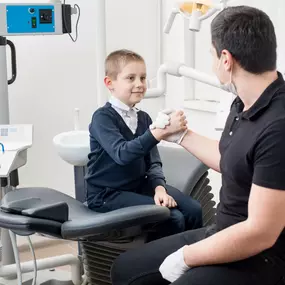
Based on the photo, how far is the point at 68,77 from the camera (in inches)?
126

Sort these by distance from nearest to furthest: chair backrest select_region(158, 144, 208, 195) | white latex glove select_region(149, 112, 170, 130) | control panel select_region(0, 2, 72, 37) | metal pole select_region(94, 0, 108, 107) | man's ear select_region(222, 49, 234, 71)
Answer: man's ear select_region(222, 49, 234, 71)
white latex glove select_region(149, 112, 170, 130)
chair backrest select_region(158, 144, 208, 195)
control panel select_region(0, 2, 72, 37)
metal pole select_region(94, 0, 108, 107)

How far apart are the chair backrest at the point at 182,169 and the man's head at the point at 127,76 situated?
374 millimetres

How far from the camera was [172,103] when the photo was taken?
3453mm

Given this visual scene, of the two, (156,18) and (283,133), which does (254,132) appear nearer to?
(283,133)

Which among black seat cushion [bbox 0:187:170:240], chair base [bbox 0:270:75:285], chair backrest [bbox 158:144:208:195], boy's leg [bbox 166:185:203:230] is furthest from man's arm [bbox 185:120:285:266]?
chair base [bbox 0:270:75:285]

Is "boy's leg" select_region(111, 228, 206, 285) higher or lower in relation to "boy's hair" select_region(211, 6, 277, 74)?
lower

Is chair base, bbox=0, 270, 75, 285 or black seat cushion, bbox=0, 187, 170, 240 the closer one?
black seat cushion, bbox=0, 187, 170, 240

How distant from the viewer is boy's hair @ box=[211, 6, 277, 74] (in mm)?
1305

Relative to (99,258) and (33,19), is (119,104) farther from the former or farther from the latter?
(33,19)

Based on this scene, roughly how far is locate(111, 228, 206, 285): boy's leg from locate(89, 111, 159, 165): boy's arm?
0.31 m

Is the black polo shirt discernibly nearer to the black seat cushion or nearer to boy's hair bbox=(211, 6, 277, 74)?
boy's hair bbox=(211, 6, 277, 74)

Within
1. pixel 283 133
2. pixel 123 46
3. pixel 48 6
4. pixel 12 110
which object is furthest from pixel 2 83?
pixel 283 133

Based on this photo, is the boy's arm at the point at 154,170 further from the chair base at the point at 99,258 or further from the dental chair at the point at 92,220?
the chair base at the point at 99,258

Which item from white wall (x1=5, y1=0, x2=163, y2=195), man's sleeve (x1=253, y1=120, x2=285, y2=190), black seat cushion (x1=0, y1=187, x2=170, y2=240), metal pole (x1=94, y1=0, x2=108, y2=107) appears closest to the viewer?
man's sleeve (x1=253, y1=120, x2=285, y2=190)
